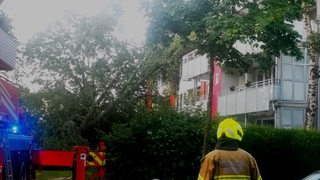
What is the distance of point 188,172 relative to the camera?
725 inches

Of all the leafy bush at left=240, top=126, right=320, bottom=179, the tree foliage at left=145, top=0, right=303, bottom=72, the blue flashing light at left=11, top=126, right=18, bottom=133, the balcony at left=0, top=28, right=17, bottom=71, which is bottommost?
the leafy bush at left=240, top=126, right=320, bottom=179

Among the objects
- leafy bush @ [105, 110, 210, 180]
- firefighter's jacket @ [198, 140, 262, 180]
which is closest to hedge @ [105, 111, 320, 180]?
leafy bush @ [105, 110, 210, 180]

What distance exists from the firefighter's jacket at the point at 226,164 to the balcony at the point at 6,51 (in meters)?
6.67

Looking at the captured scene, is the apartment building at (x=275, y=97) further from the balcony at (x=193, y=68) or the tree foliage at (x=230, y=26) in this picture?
the tree foliage at (x=230, y=26)

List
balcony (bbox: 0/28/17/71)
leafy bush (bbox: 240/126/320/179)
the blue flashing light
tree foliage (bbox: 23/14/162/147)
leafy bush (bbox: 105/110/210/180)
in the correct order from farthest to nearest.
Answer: tree foliage (bbox: 23/14/162/147) → leafy bush (bbox: 240/126/320/179) → leafy bush (bbox: 105/110/210/180) → the blue flashing light → balcony (bbox: 0/28/17/71)

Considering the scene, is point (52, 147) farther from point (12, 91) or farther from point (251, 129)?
point (12, 91)

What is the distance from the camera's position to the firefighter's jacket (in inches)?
204

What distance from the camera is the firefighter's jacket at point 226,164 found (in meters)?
5.18

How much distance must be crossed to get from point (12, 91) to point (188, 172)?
7368mm

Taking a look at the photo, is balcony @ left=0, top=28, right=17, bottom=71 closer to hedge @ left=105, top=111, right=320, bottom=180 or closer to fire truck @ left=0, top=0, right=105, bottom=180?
fire truck @ left=0, top=0, right=105, bottom=180

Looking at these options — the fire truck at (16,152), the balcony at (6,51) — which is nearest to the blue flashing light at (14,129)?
the fire truck at (16,152)

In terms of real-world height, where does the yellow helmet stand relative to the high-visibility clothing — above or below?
above

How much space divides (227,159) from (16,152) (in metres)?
8.63

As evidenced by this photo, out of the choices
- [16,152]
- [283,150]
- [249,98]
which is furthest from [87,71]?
[16,152]
